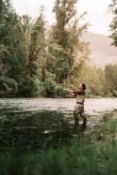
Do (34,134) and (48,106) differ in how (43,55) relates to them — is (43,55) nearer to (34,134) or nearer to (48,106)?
(48,106)

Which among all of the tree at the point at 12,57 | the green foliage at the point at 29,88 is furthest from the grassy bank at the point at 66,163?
the green foliage at the point at 29,88

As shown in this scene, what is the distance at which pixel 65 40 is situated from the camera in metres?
71.2

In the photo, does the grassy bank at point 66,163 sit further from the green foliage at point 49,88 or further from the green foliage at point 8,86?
the green foliage at point 49,88

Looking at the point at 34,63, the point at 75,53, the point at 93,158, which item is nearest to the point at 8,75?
the point at 34,63

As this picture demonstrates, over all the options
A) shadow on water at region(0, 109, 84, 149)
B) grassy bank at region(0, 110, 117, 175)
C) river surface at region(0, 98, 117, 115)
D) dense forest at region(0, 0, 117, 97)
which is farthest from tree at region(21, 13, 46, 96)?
grassy bank at region(0, 110, 117, 175)

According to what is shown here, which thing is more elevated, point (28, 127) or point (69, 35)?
point (69, 35)

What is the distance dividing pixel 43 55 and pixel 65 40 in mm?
7625

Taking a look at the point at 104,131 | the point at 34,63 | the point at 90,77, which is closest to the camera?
the point at 104,131

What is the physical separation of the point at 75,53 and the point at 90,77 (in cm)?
1311

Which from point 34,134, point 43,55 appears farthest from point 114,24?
point 43,55

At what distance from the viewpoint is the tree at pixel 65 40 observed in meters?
69.7

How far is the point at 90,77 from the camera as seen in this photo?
83250 mm

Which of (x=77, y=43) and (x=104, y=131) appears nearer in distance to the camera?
(x=104, y=131)

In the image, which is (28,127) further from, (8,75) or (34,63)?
(34,63)
